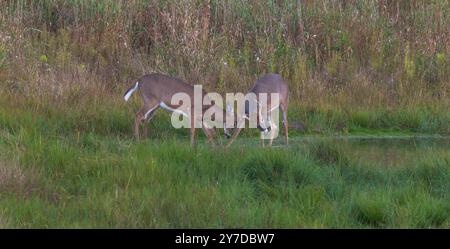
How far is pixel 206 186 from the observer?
709cm

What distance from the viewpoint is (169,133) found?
10.2 metres

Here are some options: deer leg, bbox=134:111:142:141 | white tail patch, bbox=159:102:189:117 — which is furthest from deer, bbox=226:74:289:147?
deer leg, bbox=134:111:142:141

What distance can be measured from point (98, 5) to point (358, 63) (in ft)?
12.0

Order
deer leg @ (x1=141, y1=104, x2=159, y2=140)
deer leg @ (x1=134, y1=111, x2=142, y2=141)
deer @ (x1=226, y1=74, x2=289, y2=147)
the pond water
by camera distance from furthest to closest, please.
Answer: deer @ (x1=226, y1=74, x2=289, y2=147)
deer leg @ (x1=141, y1=104, x2=159, y2=140)
deer leg @ (x1=134, y1=111, x2=142, y2=141)
the pond water

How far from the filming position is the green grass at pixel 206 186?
6.53 m

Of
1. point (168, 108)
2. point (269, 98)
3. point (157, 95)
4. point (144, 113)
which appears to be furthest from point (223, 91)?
point (144, 113)

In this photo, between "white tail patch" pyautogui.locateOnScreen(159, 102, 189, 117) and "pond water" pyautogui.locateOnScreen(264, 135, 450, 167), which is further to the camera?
"white tail patch" pyautogui.locateOnScreen(159, 102, 189, 117)

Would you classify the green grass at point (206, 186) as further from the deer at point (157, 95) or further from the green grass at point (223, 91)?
the deer at point (157, 95)

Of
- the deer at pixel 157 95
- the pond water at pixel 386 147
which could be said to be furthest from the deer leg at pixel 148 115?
the pond water at pixel 386 147

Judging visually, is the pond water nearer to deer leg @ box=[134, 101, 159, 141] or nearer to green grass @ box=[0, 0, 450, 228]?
green grass @ box=[0, 0, 450, 228]

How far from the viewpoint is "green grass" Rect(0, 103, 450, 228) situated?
653 cm

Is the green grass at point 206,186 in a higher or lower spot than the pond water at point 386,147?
higher

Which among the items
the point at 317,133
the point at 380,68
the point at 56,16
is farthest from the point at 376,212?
the point at 56,16
